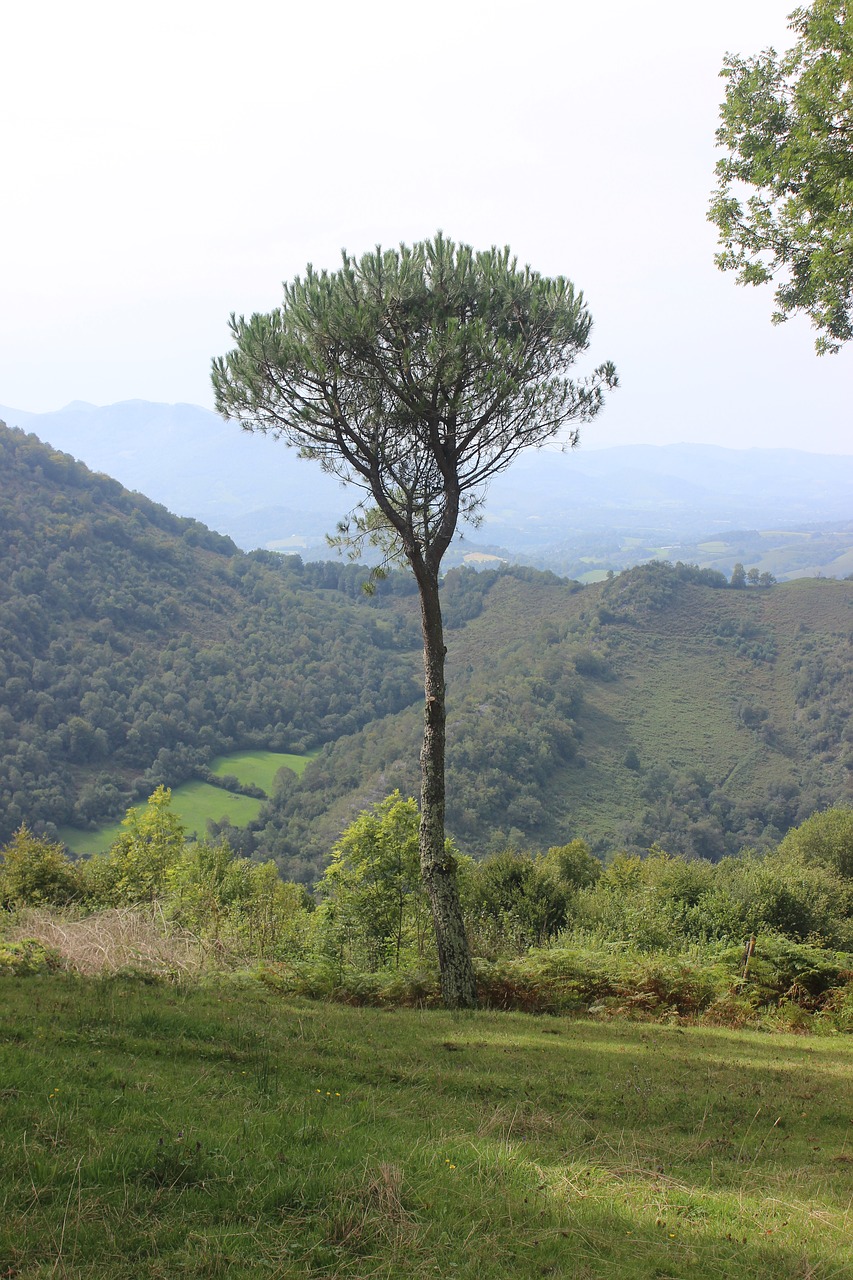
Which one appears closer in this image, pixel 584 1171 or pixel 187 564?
pixel 584 1171

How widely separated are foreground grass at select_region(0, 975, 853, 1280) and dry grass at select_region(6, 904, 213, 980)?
1353mm

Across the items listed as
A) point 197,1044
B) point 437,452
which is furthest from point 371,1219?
point 437,452

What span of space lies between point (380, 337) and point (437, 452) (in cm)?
162

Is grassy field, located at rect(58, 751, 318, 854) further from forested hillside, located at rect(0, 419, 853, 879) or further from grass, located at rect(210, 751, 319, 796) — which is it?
forested hillside, located at rect(0, 419, 853, 879)

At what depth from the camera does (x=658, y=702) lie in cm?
8269

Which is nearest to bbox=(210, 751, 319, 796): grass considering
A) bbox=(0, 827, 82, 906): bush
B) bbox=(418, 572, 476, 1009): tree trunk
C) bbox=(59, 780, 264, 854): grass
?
bbox=(59, 780, 264, 854): grass

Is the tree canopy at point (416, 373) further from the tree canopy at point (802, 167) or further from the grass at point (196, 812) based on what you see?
the grass at point (196, 812)

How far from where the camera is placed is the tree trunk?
364 inches

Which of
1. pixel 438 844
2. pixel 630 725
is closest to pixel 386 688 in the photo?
pixel 630 725

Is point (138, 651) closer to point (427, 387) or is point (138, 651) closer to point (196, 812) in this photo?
point (196, 812)

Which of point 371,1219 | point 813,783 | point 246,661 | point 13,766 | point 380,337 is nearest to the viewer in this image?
point 371,1219

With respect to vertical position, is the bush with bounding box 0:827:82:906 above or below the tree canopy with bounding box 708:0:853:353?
below

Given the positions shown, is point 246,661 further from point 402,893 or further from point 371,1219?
point 371,1219

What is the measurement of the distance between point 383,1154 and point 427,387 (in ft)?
26.7
